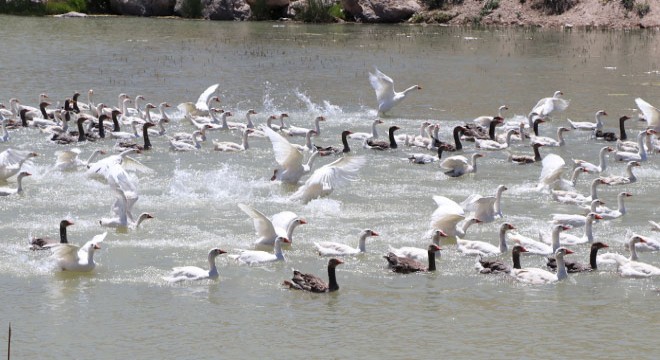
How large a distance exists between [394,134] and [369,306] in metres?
10.7

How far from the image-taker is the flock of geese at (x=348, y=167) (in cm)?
1409

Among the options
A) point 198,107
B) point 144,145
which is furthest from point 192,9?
point 144,145

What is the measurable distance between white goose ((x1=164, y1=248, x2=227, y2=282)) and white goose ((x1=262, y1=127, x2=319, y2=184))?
4.97 m

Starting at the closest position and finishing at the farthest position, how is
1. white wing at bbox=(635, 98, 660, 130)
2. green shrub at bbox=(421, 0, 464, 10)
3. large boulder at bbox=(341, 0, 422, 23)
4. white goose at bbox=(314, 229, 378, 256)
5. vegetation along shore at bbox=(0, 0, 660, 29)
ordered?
white goose at bbox=(314, 229, 378, 256)
white wing at bbox=(635, 98, 660, 130)
vegetation along shore at bbox=(0, 0, 660, 29)
large boulder at bbox=(341, 0, 422, 23)
green shrub at bbox=(421, 0, 464, 10)

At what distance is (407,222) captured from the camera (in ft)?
54.3

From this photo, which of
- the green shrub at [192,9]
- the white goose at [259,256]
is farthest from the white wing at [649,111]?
the green shrub at [192,9]

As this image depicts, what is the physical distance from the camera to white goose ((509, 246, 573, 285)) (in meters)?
13.7

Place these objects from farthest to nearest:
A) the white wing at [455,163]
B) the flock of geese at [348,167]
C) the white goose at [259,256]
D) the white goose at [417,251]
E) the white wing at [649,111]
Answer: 1. the white wing at [649,111]
2. the white wing at [455,163]
3. the white goose at [417,251]
4. the white goose at [259,256]
5. the flock of geese at [348,167]

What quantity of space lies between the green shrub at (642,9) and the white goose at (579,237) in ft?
123

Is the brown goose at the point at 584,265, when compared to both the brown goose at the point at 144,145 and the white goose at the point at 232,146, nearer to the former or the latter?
the white goose at the point at 232,146

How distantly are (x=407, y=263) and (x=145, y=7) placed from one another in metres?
46.7

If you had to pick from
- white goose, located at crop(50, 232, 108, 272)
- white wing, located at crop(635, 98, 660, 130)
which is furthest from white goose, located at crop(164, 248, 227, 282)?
white wing, located at crop(635, 98, 660, 130)

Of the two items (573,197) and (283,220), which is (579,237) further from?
(283,220)

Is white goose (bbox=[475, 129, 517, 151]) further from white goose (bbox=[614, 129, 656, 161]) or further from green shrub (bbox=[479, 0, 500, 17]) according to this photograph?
green shrub (bbox=[479, 0, 500, 17])
